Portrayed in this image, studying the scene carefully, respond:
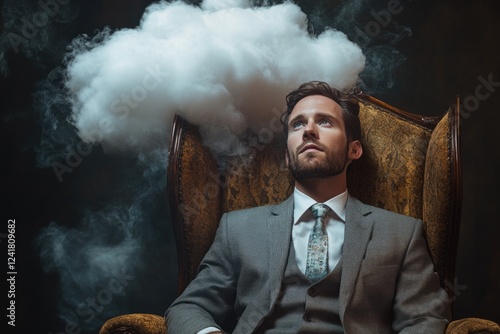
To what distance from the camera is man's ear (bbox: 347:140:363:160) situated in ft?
8.79

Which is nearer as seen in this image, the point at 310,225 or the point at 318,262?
the point at 318,262

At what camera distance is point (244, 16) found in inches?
111

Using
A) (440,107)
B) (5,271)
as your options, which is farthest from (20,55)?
(440,107)

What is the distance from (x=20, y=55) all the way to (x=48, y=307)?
144 centimetres

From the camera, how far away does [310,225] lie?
8.14ft

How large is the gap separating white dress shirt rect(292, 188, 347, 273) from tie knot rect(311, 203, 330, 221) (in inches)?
0.7

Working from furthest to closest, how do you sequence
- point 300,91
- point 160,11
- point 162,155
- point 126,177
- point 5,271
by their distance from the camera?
point 126,177, point 5,271, point 162,155, point 160,11, point 300,91

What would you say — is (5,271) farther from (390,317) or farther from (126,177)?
(390,317)

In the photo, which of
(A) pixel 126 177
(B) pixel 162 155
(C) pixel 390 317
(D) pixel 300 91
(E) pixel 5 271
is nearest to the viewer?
(C) pixel 390 317

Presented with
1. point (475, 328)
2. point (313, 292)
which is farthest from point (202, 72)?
point (475, 328)

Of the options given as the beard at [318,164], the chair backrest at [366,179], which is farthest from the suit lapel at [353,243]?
the chair backrest at [366,179]

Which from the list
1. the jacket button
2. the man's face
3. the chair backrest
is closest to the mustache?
the man's face

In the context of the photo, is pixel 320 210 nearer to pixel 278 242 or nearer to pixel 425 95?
pixel 278 242

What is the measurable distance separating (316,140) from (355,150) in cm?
25
